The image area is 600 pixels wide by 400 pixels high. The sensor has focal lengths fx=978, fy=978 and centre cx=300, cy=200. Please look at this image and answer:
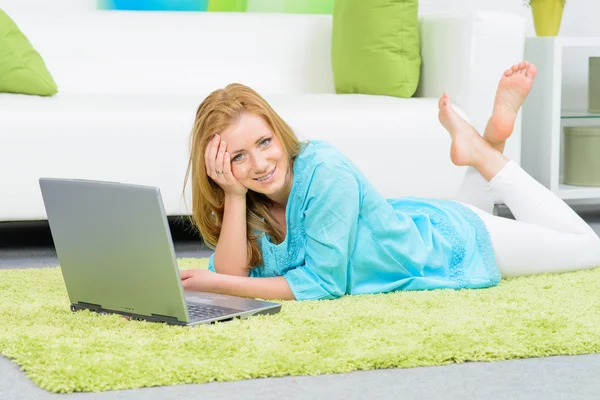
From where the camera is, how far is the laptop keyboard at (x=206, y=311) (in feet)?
5.28

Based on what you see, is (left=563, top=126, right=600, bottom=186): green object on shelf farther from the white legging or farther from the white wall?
the white legging

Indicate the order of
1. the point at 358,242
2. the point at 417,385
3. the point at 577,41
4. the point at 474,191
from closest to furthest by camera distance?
1. the point at 417,385
2. the point at 358,242
3. the point at 474,191
4. the point at 577,41

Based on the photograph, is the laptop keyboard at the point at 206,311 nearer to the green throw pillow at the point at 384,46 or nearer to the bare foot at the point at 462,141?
the bare foot at the point at 462,141

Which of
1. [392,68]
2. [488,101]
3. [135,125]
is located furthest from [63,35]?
[488,101]

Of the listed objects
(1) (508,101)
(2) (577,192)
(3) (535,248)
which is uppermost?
(1) (508,101)

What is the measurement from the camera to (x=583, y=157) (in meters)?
3.30

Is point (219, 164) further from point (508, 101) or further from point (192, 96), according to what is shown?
point (192, 96)

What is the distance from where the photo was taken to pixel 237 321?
5.22 ft

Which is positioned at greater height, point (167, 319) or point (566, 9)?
point (566, 9)

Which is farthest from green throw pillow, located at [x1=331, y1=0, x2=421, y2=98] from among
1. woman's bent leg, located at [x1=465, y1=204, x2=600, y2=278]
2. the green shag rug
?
the green shag rug

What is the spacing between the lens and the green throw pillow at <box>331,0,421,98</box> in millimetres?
2967

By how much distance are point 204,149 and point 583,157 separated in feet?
6.07

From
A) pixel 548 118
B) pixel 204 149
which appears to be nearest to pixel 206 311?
pixel 204 149

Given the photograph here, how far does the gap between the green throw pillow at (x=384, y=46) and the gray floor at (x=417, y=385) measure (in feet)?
5.39
